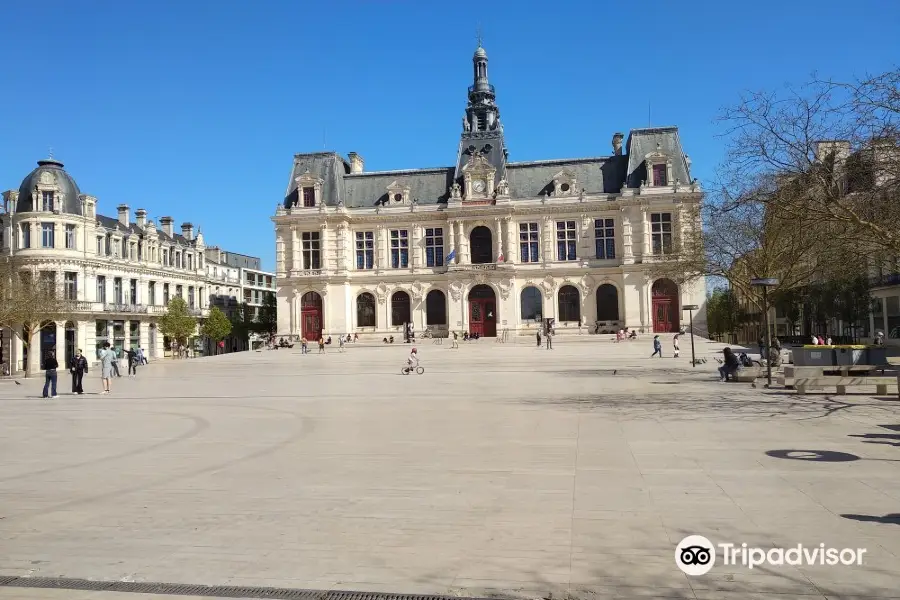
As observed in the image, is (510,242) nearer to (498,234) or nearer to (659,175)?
(498,234)

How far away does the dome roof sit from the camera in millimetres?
55781

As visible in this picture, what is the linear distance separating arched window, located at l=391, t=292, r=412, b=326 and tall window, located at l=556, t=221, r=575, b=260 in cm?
1546

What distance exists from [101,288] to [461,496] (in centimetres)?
6073

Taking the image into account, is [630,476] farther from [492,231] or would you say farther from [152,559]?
[492,231]

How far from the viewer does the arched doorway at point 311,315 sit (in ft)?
214

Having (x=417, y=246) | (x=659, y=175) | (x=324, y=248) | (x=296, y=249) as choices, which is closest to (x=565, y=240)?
(x=659, y=175)

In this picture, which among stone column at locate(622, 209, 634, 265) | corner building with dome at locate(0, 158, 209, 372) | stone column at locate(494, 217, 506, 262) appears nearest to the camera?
corner building with dome at locate(0, 158, 209, 372)

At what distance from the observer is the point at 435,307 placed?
211ft

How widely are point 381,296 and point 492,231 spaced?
12.6 m

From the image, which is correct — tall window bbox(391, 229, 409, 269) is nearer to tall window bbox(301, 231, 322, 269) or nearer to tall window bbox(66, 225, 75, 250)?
tall window bbox(301, 231, 322, 269)

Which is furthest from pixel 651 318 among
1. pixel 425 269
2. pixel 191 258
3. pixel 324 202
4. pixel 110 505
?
pixel 110 505

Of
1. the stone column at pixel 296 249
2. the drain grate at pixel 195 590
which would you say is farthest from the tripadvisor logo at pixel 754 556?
the stone column at pixel 296 249

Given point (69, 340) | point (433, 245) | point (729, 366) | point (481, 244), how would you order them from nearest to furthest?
point (729, 366)
point (69, 340)
point (481, 244)
point (433, 245)

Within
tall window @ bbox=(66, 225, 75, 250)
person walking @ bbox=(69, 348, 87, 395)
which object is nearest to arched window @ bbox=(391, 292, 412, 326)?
tall window @ bbox=(66, 225, 75, 250)
